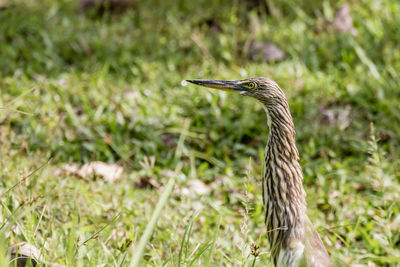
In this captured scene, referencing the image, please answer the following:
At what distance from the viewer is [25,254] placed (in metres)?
2.90

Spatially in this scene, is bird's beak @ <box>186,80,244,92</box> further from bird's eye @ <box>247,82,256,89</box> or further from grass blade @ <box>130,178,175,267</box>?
grass blade @ <box>130,178,175,267</box>

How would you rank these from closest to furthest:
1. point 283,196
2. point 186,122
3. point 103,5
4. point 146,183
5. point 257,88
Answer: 1. point 283,196
2. point 257,88
3. point 146,183
4. point 186,122
5. point 103,5

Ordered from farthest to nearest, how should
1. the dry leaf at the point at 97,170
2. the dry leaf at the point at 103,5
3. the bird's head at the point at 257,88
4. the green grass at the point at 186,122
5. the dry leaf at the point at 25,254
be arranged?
the dry leaf at the point at 103,5 < the dry leaf at the point at 97,170 < the green grass at the point at 186,122 < the bird's head at the point at 257,88 < the dry leaf at the point at 25,254

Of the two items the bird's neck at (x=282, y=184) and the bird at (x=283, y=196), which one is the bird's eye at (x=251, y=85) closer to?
the bird at (x=283, y=196)

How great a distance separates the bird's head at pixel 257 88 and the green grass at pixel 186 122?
597 millimetres

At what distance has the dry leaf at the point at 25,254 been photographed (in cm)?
287

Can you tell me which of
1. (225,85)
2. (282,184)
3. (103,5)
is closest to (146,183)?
(225,85)

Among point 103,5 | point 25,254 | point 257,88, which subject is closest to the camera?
point 25,254

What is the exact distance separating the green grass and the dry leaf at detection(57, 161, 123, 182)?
67 mm

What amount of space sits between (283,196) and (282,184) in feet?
0.22

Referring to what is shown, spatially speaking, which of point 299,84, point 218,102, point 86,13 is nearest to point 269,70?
point 299,84

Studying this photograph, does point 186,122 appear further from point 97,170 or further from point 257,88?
point 257,88

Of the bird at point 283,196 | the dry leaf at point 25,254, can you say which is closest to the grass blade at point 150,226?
the dry leaf at point 25,254

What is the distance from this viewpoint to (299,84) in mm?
5816
